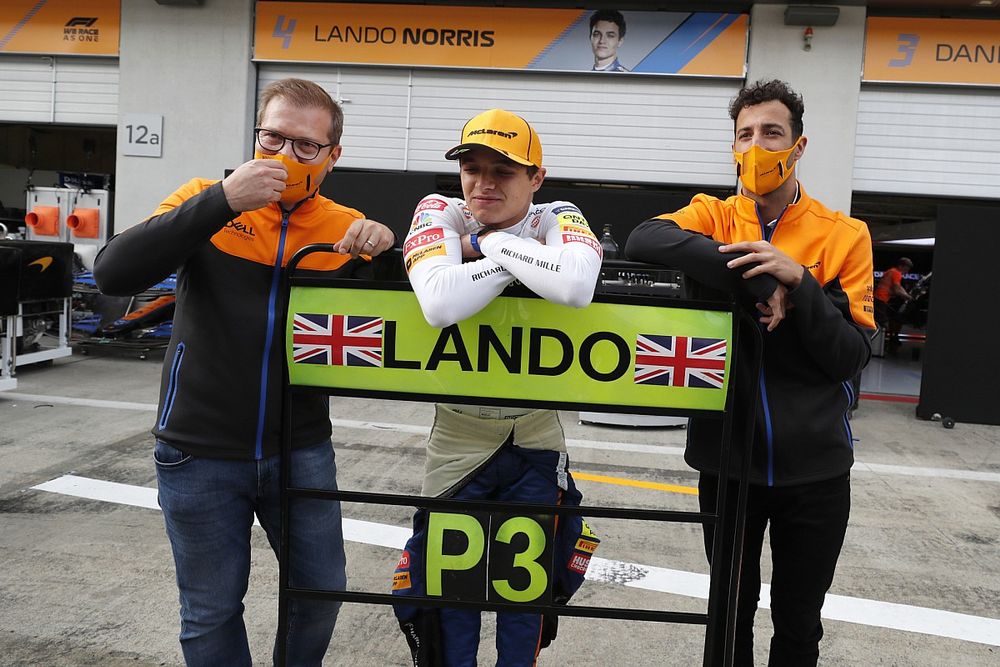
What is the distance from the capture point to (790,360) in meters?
2.01

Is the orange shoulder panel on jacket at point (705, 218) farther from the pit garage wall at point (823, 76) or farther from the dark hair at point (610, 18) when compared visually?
the dark hair at point (610, 18)

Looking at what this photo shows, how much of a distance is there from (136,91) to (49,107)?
71.5 inches

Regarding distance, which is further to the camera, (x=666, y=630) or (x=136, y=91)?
(x=136, y=91)

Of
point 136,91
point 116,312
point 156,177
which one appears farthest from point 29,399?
point 136,91

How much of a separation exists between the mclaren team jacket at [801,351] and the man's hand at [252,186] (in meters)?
1.00

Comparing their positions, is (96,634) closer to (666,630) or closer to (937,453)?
(666,630)

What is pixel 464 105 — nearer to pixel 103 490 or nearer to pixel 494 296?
pixel 103 490

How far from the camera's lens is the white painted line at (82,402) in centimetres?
701

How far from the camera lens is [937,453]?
22.0ft

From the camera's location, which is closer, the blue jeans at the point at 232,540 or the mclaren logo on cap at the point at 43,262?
the blue jeans at the point at 232,540

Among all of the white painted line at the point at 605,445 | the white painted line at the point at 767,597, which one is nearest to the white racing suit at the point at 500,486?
the white painted line at the point at 767,597

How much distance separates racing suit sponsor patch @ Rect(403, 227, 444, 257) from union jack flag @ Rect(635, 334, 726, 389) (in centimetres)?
54

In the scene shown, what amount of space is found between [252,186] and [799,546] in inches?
68.1

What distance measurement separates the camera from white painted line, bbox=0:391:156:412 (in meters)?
7.01
